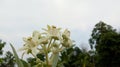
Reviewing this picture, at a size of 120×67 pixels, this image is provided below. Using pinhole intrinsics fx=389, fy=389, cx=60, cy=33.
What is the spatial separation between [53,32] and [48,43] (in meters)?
0.09

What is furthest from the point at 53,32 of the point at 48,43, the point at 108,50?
the point at 108,50

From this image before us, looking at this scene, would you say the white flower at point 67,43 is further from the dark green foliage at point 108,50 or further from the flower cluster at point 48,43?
the dark green foliage at point 108,50

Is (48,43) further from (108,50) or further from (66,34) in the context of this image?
(108,50)

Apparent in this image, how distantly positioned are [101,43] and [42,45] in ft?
178

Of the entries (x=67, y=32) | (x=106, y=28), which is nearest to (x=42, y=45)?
(x=67, y=32)

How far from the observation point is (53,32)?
2312 millimetres

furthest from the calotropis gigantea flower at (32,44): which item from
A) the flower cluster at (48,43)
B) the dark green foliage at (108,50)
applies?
the dark green foliage at (108,50)

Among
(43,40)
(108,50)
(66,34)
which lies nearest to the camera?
(43,40)

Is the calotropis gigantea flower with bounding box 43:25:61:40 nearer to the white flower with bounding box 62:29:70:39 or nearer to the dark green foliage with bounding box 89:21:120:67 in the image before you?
the white flower with bounding box 62:29:70:39

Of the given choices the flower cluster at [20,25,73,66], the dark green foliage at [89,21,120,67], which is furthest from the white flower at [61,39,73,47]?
the dark green foliage at [89,21,120,67]

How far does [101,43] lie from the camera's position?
2207 inches

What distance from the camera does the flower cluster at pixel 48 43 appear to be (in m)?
2.22

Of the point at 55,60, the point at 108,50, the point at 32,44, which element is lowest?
the point at 55,60

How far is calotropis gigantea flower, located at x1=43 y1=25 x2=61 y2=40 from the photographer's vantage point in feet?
7.51
